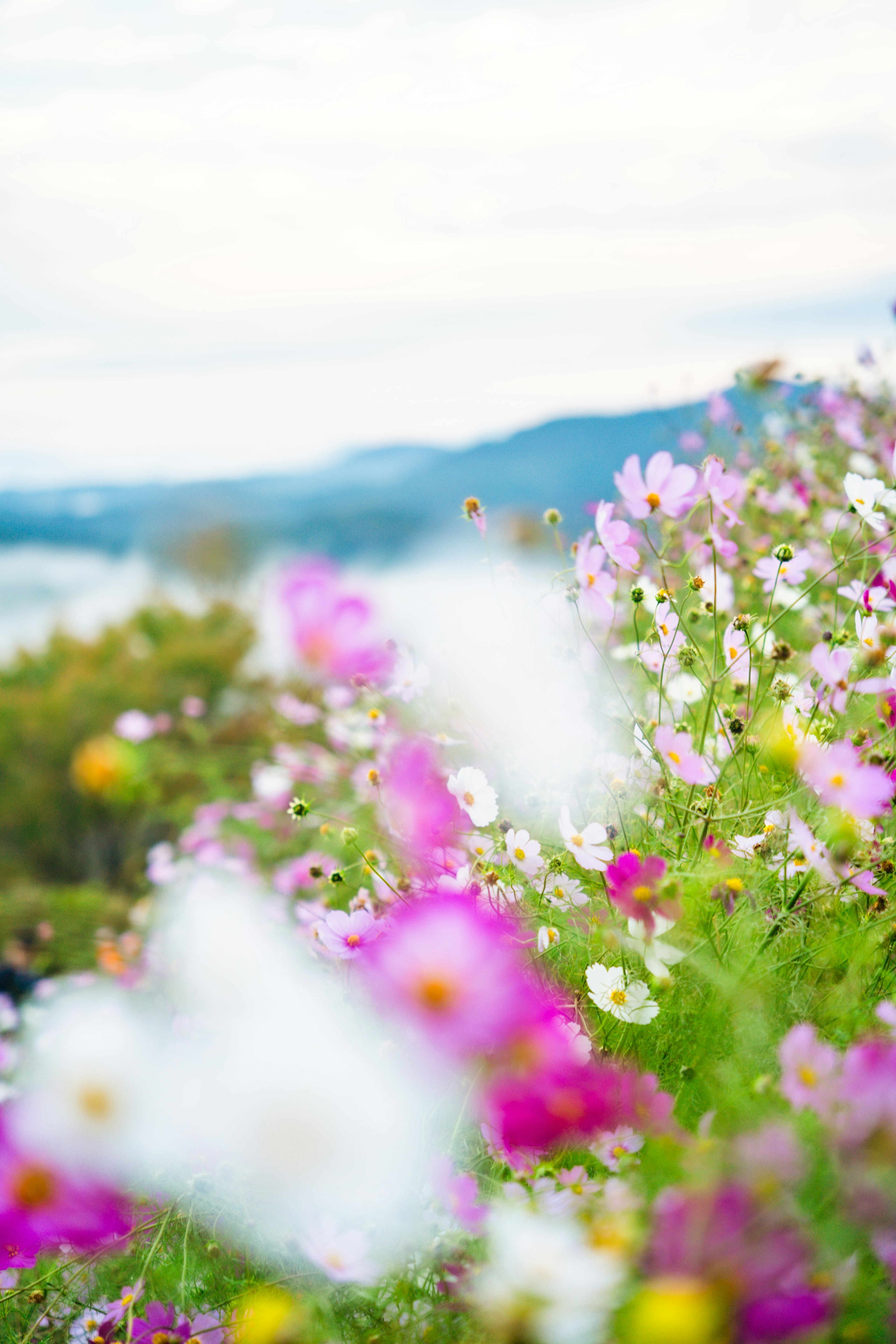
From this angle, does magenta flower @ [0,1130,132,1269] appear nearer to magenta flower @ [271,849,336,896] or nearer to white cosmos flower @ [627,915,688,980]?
white cosmos flower @ [627,915,688,980]

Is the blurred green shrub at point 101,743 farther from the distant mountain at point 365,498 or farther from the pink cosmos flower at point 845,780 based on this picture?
the pink cosmos flower at point 845,780

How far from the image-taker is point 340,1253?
0.85 meters

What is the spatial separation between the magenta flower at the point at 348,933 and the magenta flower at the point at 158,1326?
434mm

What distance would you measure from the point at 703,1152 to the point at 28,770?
264 inches

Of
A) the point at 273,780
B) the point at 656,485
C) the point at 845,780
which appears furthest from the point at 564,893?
the point at 273,780

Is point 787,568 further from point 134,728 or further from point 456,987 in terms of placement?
point 134,728

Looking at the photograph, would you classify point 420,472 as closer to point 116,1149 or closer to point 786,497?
point 786,497

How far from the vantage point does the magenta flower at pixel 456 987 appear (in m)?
0.80

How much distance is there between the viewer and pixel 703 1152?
0.70 metres

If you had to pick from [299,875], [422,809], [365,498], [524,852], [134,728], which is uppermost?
[365,498]

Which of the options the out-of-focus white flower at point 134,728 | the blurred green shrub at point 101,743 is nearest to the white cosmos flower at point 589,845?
the out-of-focus white flower at point 134,728

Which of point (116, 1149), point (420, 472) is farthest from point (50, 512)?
point (116, 1149)

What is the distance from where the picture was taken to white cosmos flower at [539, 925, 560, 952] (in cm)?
108

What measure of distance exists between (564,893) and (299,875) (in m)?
1.33
